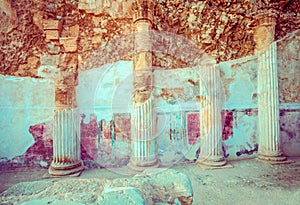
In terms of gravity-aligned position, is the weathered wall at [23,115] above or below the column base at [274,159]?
above

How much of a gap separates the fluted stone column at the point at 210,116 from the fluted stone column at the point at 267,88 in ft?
3.45

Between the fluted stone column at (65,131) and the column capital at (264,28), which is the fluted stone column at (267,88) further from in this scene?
the fluted stone column at (65,131)

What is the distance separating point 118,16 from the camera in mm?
4129

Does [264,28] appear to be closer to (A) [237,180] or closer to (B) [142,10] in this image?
(B) [142,10]

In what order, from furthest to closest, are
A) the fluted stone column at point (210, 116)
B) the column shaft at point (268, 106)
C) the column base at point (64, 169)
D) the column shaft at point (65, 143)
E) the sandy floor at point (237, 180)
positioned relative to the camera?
the column shaft at point (268, 106) < the fluted stone column at point (210, 116) < the column shaft at point (65, 143) < the column base at point (64, 169) < the sandy floor at point (237, 180)

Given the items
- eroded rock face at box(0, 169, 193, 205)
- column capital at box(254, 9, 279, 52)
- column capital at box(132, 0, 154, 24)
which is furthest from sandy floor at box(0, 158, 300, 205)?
column capital at box(132, 0, 154, 24)

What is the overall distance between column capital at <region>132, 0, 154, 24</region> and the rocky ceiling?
327mm

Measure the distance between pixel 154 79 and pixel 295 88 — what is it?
3.40 m

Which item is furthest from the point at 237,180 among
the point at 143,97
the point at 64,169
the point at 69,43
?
the point at 69,43

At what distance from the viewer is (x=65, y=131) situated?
3.69m

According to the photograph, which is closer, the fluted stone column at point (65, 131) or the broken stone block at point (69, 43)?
the fluted stone column at point (65, 131)

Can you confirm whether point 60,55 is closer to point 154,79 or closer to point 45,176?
point 154,79

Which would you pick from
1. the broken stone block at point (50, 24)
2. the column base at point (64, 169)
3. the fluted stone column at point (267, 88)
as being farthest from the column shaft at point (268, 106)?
the broken stone block at point (50, 24)

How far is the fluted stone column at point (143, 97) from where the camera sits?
12.4 feet
